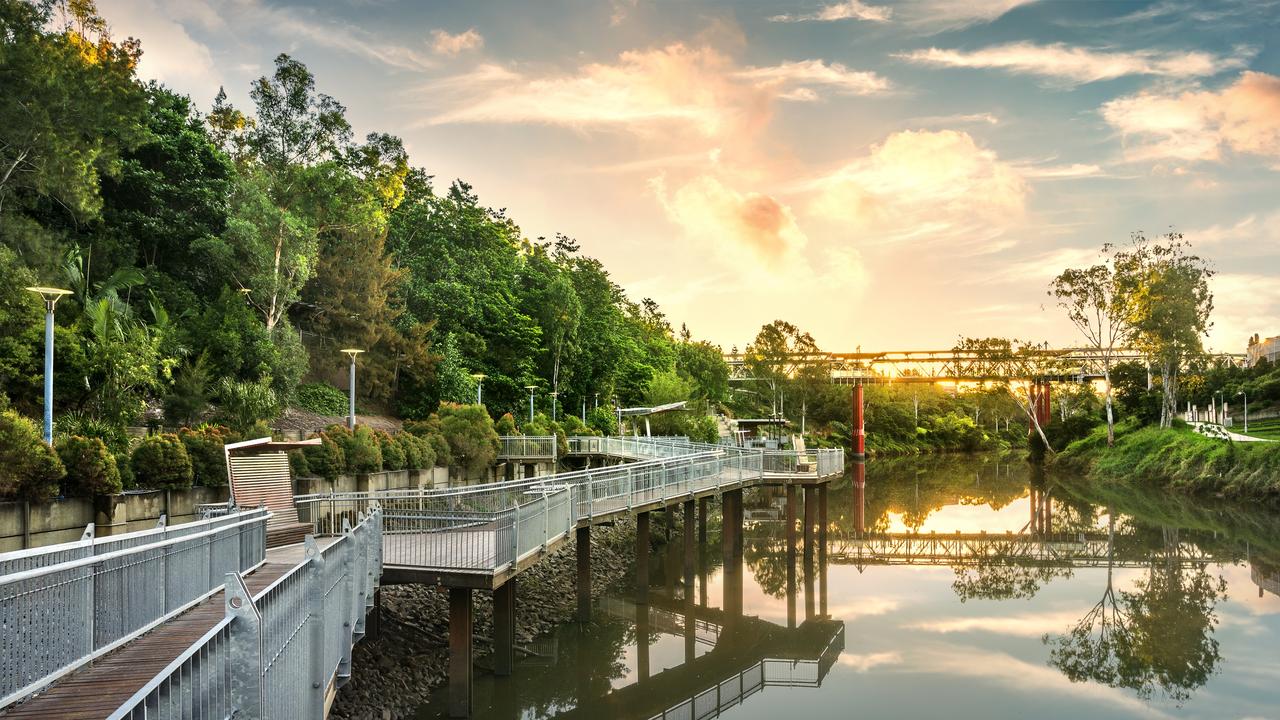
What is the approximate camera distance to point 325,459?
957 inches

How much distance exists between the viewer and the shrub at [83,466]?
16203 mm

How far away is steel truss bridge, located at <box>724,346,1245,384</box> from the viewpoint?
78812mm

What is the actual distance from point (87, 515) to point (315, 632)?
1110 cm

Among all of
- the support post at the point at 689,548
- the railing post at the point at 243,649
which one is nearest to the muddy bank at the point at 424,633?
the support post at the point at 689,548

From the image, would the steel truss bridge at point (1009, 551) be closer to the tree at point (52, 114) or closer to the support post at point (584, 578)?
the support post at point (584, 578)

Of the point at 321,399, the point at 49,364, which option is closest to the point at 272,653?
the point at 49,364

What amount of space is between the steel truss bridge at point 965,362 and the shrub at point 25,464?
74.9m

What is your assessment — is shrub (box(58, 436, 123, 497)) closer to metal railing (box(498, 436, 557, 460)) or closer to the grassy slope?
metal railing (box(498, 436, 557, 460))

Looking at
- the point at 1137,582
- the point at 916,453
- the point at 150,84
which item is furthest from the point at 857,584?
the point at 916,453

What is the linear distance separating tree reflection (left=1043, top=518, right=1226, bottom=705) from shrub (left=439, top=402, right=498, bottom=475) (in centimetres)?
2136

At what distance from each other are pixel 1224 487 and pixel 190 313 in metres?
50.1

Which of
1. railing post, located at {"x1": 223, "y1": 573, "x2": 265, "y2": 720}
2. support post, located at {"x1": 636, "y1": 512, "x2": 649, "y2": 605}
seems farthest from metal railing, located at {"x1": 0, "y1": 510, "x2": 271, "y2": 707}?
support post, located at {"x1": 636, "y1": 512, "x2": 649, "y2": 605}

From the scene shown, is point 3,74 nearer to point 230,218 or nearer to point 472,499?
point 230,218

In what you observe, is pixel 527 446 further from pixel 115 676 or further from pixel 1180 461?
pixel 1180 461
